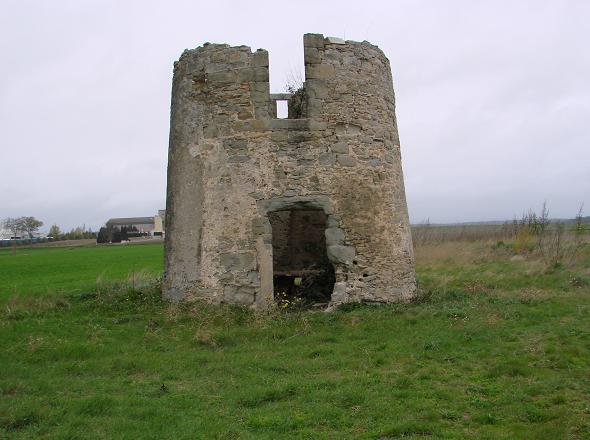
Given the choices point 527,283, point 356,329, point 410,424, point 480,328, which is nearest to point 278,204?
point 356,329

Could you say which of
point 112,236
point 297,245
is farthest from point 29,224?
point 297,245

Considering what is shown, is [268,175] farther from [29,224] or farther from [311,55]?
[29,224]

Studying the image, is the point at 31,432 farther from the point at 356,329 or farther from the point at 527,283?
the point at 527,283

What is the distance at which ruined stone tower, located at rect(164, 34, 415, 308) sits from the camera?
30.3 feet

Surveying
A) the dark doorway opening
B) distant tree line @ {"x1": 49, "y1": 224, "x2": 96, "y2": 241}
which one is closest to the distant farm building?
distant tree line @ {"x1": 49, "y1": 224, "x2": 96, "y2": 241}

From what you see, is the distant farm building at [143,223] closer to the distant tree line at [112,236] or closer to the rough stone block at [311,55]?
the distant tree line at [112,236]

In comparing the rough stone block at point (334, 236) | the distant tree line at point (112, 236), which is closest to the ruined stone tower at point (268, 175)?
the rough stone block at point (334, 236)

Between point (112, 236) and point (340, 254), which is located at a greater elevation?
point (112, 236)

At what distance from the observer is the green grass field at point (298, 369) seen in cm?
464

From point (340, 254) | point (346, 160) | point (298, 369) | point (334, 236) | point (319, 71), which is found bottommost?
point (298, 369)

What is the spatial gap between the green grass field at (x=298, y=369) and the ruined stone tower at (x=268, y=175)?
614mm

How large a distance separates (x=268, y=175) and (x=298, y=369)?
392 cm

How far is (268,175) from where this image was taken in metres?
9.33

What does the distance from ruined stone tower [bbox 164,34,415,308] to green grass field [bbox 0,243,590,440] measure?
61cm
